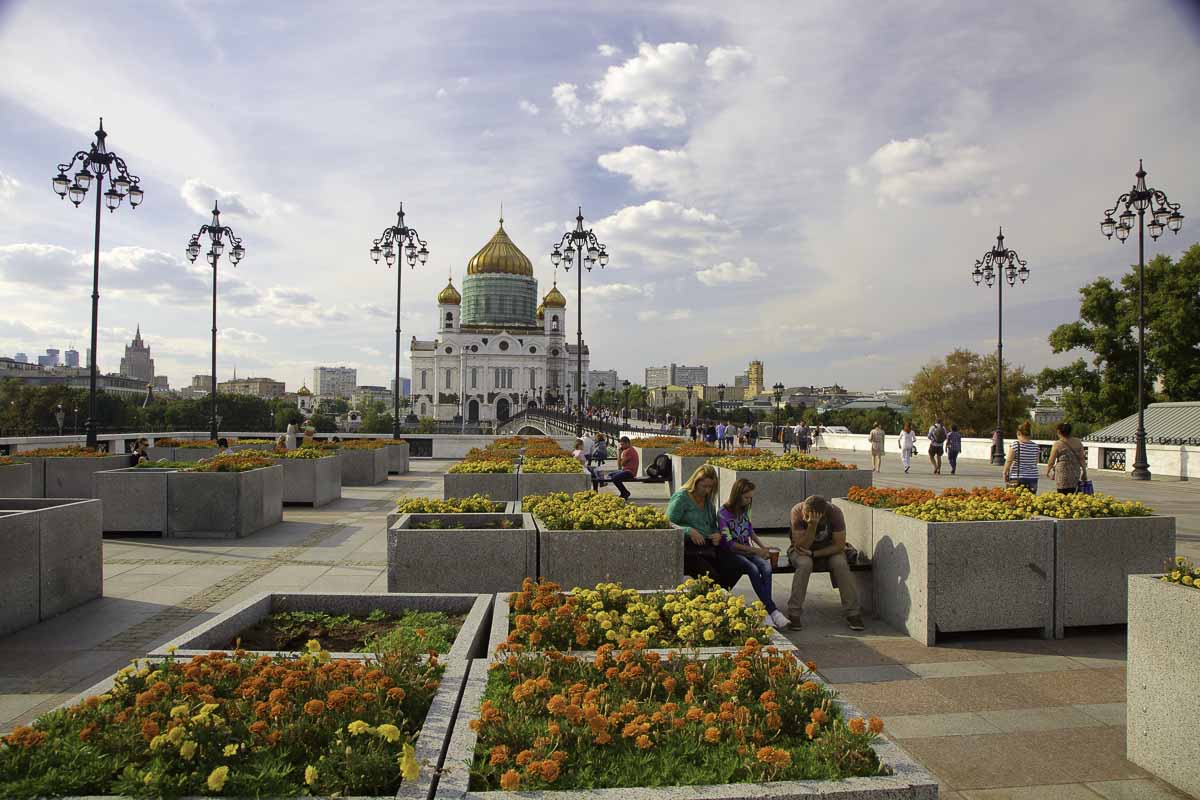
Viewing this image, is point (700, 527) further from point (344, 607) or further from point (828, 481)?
point (828, 481)

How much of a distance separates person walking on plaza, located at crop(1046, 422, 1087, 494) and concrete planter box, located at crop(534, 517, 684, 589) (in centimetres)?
605

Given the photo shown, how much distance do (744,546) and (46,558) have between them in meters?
6.11

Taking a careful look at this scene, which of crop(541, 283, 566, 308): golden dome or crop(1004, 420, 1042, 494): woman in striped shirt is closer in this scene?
crop(1004, 420, 1042, 494): woman in striped shirt

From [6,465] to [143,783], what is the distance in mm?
12332

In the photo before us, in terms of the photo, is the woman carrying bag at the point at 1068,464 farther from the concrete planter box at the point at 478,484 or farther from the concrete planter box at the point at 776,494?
the concrete planter box at the point at 478,484

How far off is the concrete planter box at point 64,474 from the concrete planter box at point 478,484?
262 inches

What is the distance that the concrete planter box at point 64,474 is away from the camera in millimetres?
14164

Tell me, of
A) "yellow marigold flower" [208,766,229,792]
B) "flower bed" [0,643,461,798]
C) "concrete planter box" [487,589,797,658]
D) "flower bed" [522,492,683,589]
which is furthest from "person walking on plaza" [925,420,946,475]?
"yellow marigold flower" [208,766,229,792]

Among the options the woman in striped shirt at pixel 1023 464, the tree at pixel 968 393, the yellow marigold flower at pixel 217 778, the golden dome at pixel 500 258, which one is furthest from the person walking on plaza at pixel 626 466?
the golden dome at pixel 500 258

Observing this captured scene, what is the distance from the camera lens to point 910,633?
6.55 m

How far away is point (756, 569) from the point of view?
23.1ft

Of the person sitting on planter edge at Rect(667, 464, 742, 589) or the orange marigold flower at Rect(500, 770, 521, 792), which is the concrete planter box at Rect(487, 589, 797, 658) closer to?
the orange marigold flower at Rect(500, 770, 521, 792)

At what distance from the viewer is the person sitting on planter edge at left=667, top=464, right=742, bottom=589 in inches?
284

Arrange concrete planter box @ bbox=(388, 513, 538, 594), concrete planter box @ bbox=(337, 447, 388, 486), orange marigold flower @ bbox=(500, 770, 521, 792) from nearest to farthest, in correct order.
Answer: orange marigold flower @ bbox=(500, 770, 521, 792), concrete planter box @ bbox=(388, 513, 538, 594), concrete planter box @ bbox=(337, 447, 388, 486)
